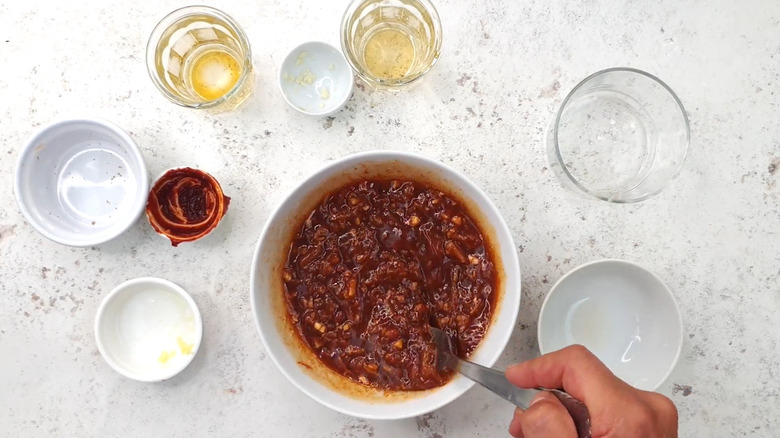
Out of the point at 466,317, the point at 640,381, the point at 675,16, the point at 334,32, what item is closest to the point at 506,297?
the point at 466,317

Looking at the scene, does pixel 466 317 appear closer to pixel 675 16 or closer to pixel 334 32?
pixel 334 32

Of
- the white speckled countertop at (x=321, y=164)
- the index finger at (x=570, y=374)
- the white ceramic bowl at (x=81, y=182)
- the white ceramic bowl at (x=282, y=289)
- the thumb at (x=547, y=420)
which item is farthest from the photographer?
the white speckled countertop at (x=321, y=164)

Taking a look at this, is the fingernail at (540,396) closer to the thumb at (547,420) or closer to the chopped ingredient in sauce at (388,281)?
the thumb at (547,420)

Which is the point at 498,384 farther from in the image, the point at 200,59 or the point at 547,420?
the point at 200,59

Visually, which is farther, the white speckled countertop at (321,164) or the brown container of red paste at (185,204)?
the white speckled countertop at (321,164)

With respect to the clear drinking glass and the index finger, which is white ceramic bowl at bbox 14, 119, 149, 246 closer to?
the index finger

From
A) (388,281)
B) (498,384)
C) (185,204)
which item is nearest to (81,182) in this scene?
(185,204)

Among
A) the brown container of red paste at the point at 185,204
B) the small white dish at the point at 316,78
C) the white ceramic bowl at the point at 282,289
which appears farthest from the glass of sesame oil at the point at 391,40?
the brown container of red paste at the point at 185,204

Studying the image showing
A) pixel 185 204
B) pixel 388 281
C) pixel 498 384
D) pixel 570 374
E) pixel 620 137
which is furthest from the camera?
pixel 620 137
